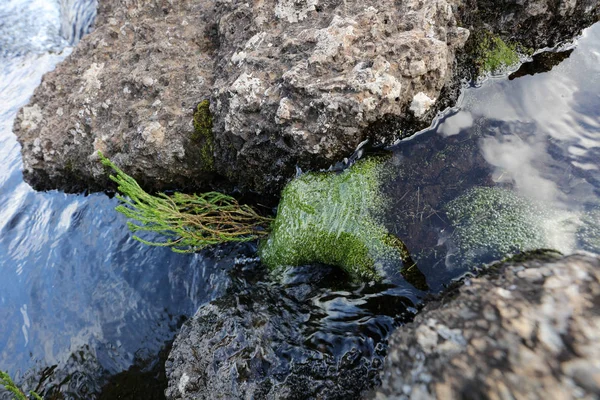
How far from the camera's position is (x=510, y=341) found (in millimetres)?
1702

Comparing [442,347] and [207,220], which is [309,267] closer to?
[207,220]

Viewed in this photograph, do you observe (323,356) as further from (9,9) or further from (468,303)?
(9,9)

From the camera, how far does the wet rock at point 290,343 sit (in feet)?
8.60

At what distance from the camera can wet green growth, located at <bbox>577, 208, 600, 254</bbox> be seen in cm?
240

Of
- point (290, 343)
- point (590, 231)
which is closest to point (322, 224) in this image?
point (290, 343)

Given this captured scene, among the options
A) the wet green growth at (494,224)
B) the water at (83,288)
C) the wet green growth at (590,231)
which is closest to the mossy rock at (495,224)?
the wet green growth at (494,224)

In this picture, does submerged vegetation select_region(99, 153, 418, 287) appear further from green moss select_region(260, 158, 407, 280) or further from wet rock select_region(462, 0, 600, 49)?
wet rock select_region(462, 0, 600, 49)

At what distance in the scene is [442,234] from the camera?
2738mm

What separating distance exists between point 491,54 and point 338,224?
1.97 meters

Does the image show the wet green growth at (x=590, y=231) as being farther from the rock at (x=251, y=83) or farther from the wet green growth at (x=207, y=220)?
the wet green growth at (x=207, y=220)

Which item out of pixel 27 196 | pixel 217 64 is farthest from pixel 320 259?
pixel 27 196

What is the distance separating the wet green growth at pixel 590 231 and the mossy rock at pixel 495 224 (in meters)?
0.11

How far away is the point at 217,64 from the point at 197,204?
1338 mm

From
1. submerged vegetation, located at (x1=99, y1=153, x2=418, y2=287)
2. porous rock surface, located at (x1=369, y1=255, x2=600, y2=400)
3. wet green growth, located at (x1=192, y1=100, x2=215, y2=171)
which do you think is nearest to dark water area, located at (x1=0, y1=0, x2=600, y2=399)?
submerged vegetation, located at (x1=99, y1=153, x2=418, y2=287)
